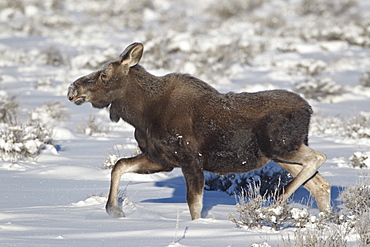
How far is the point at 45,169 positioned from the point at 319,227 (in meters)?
4.66

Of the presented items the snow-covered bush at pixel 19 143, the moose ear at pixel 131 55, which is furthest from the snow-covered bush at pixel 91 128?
the moose ear at pixel 131 55

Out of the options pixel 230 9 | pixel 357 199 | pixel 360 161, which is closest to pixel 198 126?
pixel 357 199

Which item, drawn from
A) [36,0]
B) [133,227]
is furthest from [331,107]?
[36,0]

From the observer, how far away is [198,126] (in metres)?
5.98

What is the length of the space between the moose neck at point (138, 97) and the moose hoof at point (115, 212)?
930 mm

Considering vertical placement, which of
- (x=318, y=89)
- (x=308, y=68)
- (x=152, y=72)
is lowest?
(x=318, y=89)

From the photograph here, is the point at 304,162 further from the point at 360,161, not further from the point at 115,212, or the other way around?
the point at 360,161

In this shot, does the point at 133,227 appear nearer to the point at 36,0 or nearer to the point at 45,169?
the point at 45,169

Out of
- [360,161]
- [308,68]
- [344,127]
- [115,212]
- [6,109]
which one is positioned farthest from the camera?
[308,68]

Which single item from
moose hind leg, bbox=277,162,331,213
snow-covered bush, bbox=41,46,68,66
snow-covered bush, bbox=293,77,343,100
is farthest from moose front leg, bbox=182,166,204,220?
snow-covered bush, bbox=41,46,68,66

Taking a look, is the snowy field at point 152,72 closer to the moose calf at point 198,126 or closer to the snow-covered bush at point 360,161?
the snow-covered bush at point 360,161

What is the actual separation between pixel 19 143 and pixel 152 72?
27.7ft

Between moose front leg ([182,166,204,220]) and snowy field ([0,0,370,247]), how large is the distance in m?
0.14

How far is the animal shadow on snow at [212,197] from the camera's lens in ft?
23.2
